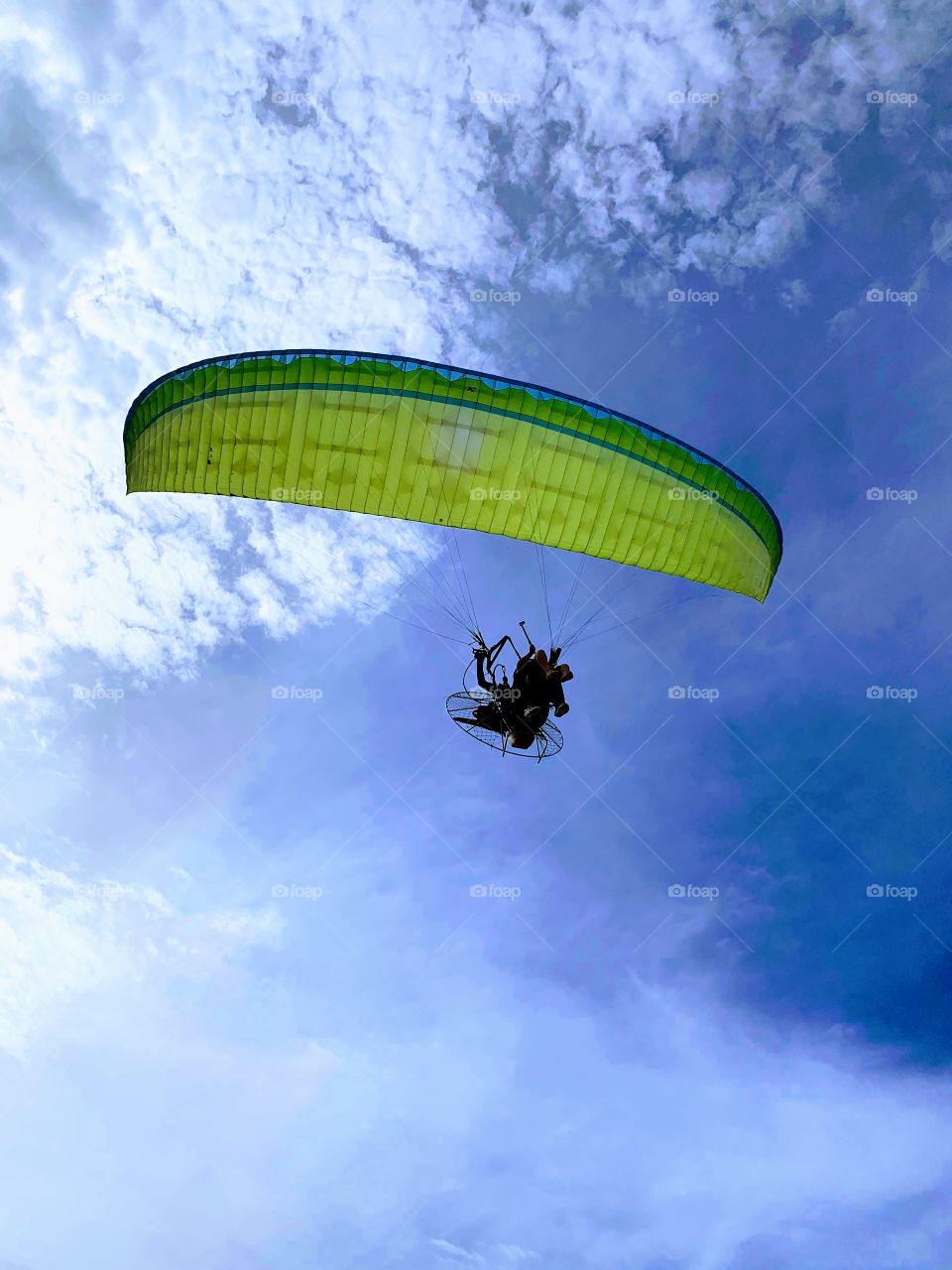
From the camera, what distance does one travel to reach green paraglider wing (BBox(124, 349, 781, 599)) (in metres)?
14.0

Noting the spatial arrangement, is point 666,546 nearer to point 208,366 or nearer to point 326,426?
point 326,426

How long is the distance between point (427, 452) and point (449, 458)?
41cm

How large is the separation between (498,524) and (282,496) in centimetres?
409

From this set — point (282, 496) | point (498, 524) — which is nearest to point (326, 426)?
point (282, 496)
